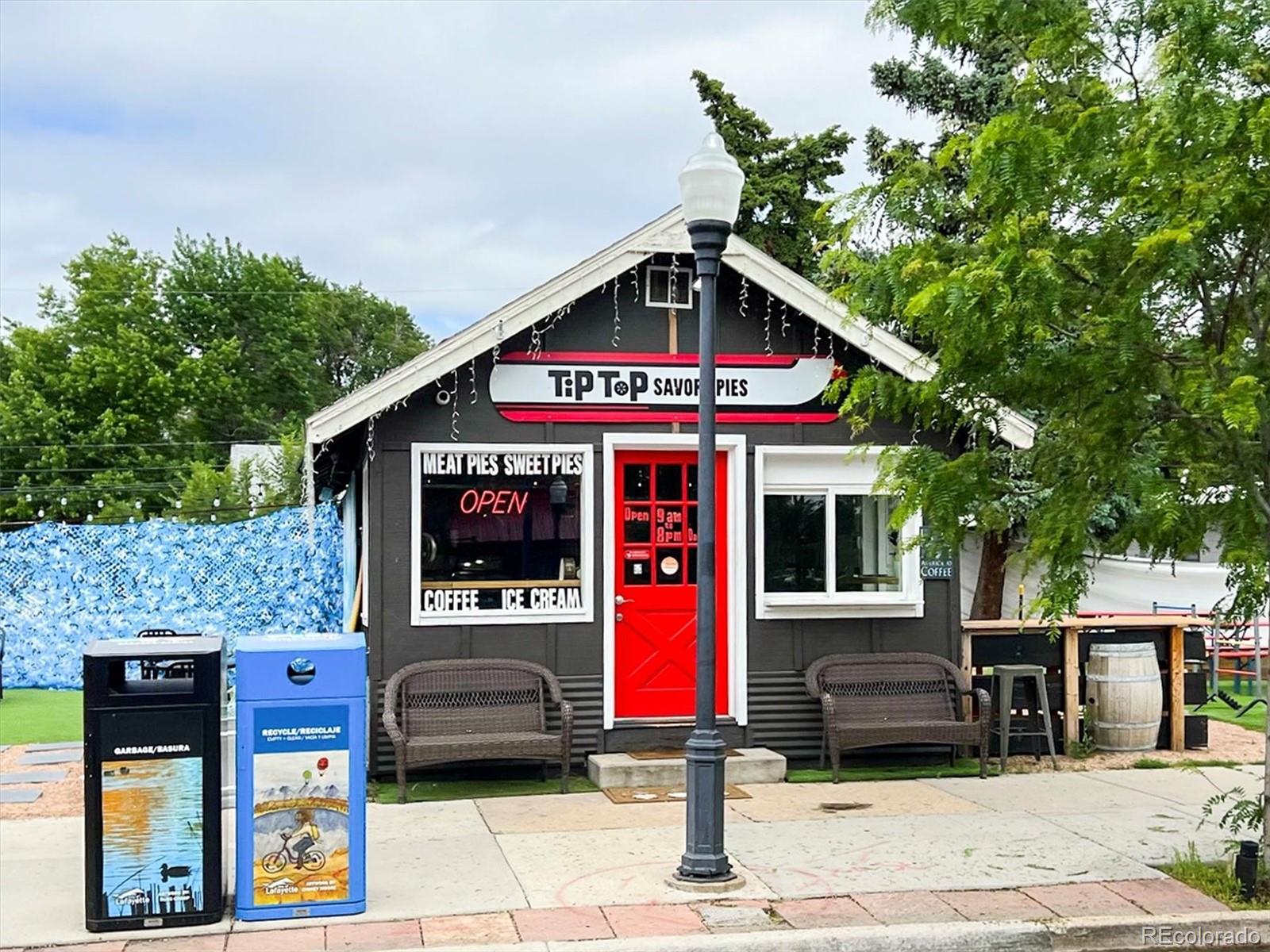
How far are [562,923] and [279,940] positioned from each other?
1.39m

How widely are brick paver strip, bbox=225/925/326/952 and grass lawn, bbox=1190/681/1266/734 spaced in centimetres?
1074

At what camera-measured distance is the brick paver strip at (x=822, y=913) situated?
6887 mm

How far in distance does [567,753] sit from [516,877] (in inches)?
96.2

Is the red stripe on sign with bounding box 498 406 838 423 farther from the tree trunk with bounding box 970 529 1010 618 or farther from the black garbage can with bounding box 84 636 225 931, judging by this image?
the tree trunk with bounding box 970 529 1010 618

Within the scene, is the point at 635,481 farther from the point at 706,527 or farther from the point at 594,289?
the point at 706,527

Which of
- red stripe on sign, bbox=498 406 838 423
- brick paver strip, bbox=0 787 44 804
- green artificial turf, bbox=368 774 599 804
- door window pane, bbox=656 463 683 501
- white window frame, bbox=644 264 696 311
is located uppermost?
white window frame, bbox=644 264 696 311

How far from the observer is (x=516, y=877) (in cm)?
774

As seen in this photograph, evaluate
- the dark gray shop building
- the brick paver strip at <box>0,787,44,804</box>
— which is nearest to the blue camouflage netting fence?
the dark gray shop building

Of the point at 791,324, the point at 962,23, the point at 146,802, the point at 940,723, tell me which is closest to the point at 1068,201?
the point at 962,23

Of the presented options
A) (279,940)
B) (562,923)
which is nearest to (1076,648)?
(562,923)

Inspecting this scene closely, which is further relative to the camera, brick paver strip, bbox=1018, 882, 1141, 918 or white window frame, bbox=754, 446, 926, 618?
white window frame, bbox=754, 446, 926, 618

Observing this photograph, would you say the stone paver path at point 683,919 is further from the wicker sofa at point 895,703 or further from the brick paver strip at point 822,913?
the wicker sofa at point 895,703

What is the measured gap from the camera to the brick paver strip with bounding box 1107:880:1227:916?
7.13 m

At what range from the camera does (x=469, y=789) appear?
10391mm
